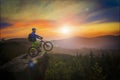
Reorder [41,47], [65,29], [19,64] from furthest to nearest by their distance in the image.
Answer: [65,29] < [41,47] < [19,64]

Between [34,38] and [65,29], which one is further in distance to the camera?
[65,29]

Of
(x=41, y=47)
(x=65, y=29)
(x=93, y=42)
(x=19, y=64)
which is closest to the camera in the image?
(x=19, y=64)

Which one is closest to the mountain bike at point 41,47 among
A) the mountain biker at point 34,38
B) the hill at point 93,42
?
the mountain biker at point 34,38

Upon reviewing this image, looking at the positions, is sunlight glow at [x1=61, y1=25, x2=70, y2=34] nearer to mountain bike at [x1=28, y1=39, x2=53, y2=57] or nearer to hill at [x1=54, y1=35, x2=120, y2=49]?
hill at [x1=54, y1=35, x2=120, y2=49]

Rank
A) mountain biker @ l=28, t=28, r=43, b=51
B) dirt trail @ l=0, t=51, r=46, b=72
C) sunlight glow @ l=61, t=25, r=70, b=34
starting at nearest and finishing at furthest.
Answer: dirt trail @ l=0, t=51, r=46, b=72, mountain biker @ l=28, t=28, r=43, b=51, sunlight glow @ l=61, t=25, r=70, b=34

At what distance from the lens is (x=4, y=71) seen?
18.5ft

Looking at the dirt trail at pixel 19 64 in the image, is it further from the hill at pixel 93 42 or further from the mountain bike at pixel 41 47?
the hill at pixel 93 42

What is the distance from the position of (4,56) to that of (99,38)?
3.07 metres

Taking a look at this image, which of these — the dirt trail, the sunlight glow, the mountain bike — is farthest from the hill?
the dirt trail

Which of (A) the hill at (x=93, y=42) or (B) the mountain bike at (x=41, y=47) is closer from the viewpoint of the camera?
(B) the mountain bike at (x=41, y=47)

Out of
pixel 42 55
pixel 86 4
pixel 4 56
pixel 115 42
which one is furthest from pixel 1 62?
pixel 115 42

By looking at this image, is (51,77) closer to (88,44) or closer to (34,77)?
(34,77)

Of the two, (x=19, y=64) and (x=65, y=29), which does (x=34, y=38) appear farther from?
(x=65, y=29)

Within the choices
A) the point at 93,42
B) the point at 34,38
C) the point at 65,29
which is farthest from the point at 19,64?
the point at 93,42
